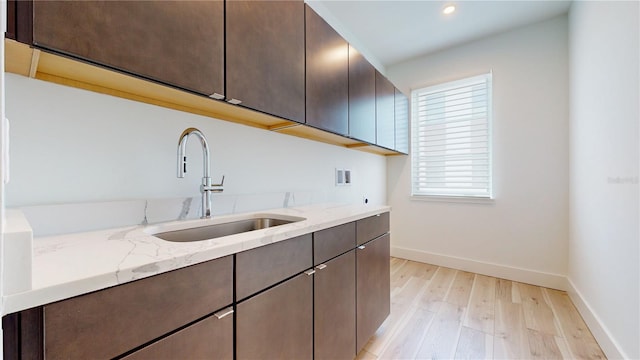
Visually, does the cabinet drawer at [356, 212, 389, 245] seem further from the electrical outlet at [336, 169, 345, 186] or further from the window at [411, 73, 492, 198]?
the window at [411, 73, 492, 198]

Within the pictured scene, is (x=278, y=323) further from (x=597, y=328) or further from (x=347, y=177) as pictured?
(x=597, y=328)

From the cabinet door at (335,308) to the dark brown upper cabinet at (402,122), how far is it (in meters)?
1.82

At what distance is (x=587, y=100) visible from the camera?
194 centimetres

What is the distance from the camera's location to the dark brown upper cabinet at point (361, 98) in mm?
1894

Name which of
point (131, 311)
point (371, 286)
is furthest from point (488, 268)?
point (131, 311)

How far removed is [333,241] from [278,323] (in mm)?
438

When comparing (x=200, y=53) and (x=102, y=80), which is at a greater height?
(x=200, y=53)

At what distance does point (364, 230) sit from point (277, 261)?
0.72 meters

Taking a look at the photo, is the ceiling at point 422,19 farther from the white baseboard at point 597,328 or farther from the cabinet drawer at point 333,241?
the white baseboard at point 597,328

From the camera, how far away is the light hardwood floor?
1.58 metres

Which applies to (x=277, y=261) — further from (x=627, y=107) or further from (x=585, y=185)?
(x=585, y=185)

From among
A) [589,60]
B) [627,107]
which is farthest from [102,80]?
[589,60]

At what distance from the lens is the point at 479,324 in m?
1.87

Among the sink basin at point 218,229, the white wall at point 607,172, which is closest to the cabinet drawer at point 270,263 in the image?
the sink basin at point 218,229
